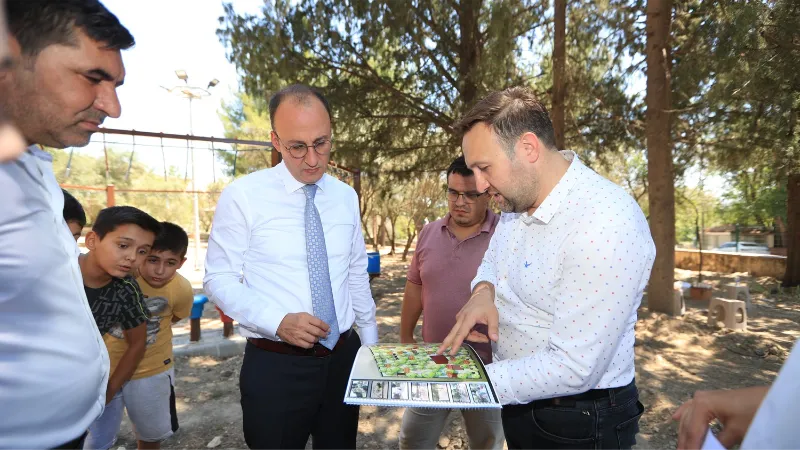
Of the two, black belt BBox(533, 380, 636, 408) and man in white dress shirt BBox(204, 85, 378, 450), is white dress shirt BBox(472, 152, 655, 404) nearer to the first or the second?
black belt BBox(533, 380, 636, 408)

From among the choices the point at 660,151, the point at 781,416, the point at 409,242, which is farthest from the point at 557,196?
the point at 409,242

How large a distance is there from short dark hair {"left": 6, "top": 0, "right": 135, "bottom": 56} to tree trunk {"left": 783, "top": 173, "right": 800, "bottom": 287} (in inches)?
573

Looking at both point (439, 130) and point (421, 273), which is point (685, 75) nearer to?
point (439, 130)

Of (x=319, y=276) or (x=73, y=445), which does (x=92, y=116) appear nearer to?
(x=73, y=445)

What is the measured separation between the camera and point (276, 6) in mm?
7156

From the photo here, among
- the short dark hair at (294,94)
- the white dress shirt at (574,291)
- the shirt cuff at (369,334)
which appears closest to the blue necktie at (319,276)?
the shirt cuff at (369,334)

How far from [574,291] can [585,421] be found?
0.49 m

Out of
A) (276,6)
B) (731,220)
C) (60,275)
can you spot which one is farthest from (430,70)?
(731,220)

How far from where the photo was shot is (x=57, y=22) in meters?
1.05

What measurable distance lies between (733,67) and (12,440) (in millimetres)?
7363

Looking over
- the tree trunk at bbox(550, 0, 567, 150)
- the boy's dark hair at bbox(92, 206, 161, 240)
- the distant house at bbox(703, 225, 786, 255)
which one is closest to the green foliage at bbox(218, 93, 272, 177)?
the tree trunk at bbox(550, 0, 567, 150)

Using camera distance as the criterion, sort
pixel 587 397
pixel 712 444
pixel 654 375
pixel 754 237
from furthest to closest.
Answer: pixel 754 237 → pixel 654 375 → pixel 587 397 → pixel 712 444

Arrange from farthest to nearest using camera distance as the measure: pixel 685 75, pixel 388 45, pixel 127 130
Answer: pixel 388 45
pixel 685 75
pixel 127 130

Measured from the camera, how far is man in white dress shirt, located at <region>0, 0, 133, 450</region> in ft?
3.28
